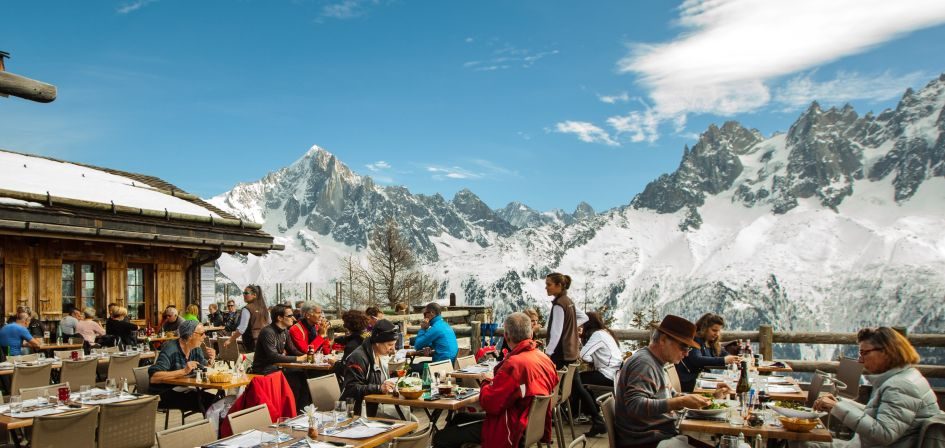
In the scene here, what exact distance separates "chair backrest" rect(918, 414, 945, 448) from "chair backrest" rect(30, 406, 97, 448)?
492 centimetres

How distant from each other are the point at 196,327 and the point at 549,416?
3.60 meters

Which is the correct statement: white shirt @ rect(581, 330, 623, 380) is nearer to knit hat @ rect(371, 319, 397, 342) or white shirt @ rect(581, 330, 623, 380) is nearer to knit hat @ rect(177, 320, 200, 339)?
knit hat @ rect(371, 319, 397, 342)

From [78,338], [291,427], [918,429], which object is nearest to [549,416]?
[291,427]

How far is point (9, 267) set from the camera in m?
11.9

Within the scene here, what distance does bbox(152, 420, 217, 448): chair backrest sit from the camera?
3.90m

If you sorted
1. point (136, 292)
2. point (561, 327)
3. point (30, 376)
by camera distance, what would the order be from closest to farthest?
point (30, 376)
point (561, 327)
point (136, 292)

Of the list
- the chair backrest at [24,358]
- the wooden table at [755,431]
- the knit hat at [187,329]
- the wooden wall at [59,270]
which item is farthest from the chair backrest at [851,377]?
the wooden wall at [59,270]

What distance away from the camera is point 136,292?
557 inches

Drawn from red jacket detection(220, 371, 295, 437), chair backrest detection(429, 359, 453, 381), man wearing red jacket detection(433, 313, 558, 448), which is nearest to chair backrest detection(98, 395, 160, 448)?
red jacket detection(220, 371, 295, 437)

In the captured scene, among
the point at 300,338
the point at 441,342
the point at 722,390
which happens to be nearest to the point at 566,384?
the point at 722,390

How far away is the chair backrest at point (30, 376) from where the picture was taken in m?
7.09

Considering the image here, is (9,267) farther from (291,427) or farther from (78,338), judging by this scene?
(291,427)

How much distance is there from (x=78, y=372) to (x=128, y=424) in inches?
122

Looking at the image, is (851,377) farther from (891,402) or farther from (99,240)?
(99,240)
